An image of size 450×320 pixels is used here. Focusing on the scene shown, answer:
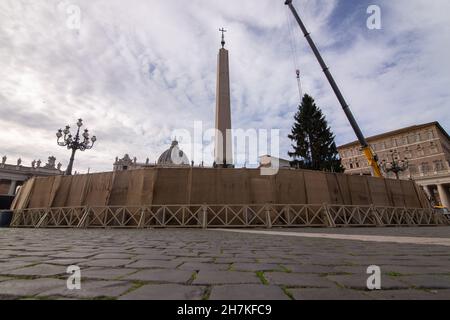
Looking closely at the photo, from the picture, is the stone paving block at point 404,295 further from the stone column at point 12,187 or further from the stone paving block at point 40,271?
the stone column at point 12,187

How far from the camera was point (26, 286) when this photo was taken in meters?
1.59

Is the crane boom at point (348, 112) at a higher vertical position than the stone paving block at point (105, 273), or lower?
higher

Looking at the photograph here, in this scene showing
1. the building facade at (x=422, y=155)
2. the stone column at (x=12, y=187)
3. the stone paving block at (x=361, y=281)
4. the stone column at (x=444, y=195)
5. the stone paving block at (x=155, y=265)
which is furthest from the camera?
the stone column at (x=12, y=187)

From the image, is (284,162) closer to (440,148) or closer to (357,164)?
(357,164)

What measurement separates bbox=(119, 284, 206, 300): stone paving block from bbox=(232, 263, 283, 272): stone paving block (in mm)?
795

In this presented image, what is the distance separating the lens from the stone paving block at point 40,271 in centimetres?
192

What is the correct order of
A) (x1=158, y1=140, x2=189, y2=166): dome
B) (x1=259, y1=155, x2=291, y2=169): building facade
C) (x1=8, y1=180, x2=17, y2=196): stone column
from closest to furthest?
(x1=259, y1=155, x2=291, y2=169): building facade → (x1=8, y1=180, x2=17, y2=196): stone column → (x1=158, y1=140, x2=189, y2=166): dome

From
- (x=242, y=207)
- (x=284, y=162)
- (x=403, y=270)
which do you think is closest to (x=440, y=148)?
(x=284, y=162)

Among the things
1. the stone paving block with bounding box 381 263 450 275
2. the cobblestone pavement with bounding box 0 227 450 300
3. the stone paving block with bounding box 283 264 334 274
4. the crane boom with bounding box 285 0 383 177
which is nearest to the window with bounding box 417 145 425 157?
the crane boom with bounding box 285 0 383 177

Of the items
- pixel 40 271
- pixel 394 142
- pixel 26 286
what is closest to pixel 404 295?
pixel 26 286

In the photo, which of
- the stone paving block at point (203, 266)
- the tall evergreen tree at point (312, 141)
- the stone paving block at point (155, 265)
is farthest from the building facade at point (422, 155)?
the stone paving block at point (155, 265)

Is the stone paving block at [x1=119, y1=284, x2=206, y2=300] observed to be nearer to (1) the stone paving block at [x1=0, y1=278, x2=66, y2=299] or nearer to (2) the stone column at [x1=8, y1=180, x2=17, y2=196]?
(1) the stone paving block at [x1=0, y1=278, x2=66, y2=299]

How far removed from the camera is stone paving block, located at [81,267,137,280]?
1877mm

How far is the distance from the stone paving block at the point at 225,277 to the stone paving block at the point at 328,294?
380mm
